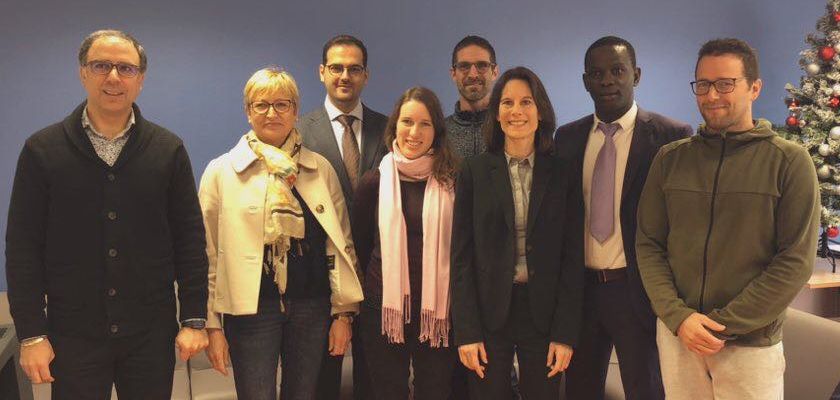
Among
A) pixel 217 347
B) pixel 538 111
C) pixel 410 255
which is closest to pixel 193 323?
pixel 217 347

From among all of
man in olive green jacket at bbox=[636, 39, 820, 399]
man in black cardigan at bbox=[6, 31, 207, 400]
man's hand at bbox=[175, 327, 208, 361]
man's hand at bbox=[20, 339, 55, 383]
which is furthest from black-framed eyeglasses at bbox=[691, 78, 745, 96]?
man's hand at bbox=[20, 339, 55, 383]

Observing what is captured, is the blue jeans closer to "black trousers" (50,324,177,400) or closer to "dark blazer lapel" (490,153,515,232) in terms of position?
"black trousers" (50,324,177,400)

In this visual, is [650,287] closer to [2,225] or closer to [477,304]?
[477,304]

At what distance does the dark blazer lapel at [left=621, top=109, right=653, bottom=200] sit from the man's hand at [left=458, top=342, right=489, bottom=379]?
0.72 m

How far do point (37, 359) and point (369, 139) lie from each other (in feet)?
4.60

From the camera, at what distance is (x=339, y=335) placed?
2.24 m

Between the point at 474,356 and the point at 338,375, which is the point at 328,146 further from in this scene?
the point at 474,356

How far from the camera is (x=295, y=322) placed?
2.16 meters

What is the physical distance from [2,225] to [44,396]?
4.21ft

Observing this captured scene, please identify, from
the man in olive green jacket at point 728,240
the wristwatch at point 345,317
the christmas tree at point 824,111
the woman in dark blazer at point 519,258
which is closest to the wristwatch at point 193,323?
the wristwatch at point 345,317

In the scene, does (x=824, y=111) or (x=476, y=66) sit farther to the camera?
(x=824, y=111)

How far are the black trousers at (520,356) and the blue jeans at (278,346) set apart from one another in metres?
0.59

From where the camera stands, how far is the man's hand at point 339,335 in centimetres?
223

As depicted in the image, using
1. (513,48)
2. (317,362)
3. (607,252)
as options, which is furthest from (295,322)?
(513,48)
